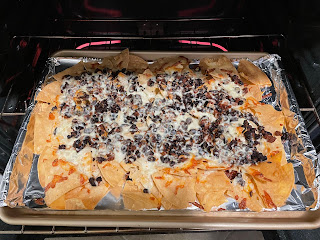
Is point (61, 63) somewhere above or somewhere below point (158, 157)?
above

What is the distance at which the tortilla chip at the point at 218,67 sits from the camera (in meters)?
2.24

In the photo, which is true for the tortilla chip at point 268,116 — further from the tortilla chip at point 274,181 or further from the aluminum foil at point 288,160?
the tortilla chip at point 274,181

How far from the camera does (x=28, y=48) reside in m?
2.27

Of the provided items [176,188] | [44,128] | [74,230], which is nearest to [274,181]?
[176,188]

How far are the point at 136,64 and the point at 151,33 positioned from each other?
1.19ft

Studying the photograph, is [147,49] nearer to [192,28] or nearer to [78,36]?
[192,28]

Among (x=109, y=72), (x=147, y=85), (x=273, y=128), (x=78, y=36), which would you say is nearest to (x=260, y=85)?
(x=273, y=128)

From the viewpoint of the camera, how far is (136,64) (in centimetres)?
232

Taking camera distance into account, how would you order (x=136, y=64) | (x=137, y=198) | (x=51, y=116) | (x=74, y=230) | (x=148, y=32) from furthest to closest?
(x=148, y=32), (x=136, y=64), (x=51, y=116), (x=74, y=230), (x=137, y=198)

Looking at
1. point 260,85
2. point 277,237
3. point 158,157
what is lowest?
point 277,237

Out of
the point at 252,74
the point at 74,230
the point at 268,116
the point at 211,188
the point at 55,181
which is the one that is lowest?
the point at 74,230

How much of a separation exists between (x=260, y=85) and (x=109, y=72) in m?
1.17

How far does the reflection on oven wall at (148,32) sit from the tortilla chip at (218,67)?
0.79 feet

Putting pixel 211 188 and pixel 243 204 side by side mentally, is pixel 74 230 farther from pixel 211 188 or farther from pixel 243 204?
pixel 243 204
